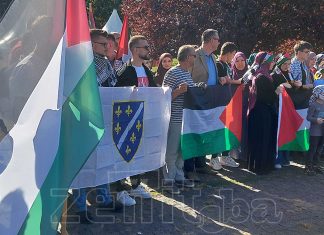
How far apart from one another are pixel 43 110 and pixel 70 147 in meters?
0.32

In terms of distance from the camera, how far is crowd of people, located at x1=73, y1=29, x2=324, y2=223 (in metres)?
6.24

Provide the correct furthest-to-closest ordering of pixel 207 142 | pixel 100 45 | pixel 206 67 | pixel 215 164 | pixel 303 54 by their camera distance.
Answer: pixel 303 54
pixel 215 164
pixel 206 67
pixel 207 142
pixel 100 45

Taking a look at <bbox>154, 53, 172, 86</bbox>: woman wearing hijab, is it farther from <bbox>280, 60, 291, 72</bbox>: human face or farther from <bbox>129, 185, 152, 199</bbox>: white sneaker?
<bbox>129, 185, 152, 199</bbox>: white sneaker

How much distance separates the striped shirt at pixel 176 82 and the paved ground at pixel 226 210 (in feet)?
3.39

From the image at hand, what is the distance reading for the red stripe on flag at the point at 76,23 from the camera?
3525 mm

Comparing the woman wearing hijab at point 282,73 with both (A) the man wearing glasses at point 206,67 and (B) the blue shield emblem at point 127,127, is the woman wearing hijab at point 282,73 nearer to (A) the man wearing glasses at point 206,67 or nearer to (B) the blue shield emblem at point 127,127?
(A) the man wearing glasses at point 206,67

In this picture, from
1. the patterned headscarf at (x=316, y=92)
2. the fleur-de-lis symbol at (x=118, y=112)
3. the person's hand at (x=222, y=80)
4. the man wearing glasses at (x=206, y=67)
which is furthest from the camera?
the patterned headscarf at (x=316, y=92)

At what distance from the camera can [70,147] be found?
135 inches

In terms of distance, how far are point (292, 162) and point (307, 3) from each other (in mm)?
9895

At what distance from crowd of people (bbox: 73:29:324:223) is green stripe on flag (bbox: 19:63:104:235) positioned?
2383mm

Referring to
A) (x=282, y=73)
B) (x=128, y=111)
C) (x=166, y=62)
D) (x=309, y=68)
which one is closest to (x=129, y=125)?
(x=128, y=111)

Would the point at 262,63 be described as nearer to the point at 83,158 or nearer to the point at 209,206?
the point at 209,206

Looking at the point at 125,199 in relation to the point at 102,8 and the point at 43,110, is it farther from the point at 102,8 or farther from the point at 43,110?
the point at 102,8

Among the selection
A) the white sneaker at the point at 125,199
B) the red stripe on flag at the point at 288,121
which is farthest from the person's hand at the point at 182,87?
the red stripe on flag at the point at 288,121
